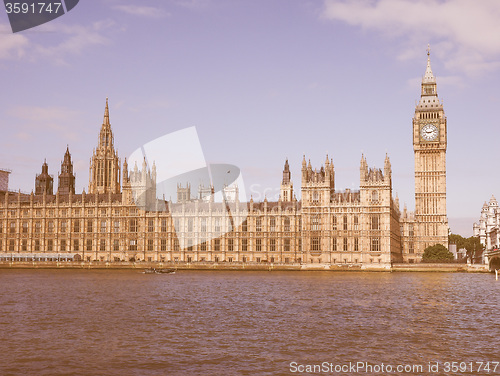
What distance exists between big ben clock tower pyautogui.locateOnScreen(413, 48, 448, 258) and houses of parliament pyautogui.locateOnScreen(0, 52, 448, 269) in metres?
0.26

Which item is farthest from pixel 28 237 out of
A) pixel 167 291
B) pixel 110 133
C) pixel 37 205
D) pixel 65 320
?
pixel 65 320

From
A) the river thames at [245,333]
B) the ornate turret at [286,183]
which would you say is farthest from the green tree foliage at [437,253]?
the river thames at [245,333]

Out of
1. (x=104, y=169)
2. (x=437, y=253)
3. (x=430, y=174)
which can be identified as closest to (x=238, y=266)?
(x=437, y=253)

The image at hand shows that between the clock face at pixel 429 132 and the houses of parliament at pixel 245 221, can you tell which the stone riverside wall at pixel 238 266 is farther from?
the clock face at pixel 429 132

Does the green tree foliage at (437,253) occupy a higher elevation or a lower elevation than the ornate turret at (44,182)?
lower

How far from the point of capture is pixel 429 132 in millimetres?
162875

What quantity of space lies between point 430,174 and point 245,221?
52.9 meters

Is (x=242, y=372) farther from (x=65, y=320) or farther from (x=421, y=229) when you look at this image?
(x=421, y=229)

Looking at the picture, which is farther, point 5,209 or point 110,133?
point 110,133

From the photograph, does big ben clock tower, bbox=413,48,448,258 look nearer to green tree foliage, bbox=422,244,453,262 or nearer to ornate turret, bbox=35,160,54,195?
green tree foliage, bbox=422,244,453,262

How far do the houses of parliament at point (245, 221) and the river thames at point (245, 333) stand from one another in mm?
65671

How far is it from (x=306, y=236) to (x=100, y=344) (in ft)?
332

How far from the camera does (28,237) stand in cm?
15350

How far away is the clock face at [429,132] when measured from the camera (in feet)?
533
